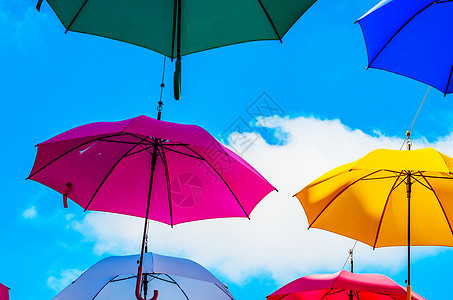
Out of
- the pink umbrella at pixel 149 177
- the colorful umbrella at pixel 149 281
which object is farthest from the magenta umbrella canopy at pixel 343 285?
the pink umbrella at pixel 149 177

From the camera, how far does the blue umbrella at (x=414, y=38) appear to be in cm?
496

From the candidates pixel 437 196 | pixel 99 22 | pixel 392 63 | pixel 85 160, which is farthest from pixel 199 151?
pixel 437 196

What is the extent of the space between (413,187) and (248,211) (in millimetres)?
1820

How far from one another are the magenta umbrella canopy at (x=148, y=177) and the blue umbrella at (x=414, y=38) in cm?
181

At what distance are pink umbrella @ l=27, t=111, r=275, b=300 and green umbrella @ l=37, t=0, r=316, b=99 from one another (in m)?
0.93

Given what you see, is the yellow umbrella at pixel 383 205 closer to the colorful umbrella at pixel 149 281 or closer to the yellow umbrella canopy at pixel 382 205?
the yellow umbrella canopy at pixel 382 205

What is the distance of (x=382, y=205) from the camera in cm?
549

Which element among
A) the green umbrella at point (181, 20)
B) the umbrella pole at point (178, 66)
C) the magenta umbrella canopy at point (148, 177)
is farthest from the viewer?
the magenta umbrella canopy at point (148, 177)

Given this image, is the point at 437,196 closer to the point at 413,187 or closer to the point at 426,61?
the point at 413,187

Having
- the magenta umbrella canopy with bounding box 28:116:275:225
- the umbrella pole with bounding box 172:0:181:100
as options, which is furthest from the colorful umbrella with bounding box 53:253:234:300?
the umbrella pole with bounding box 172:0:181:100

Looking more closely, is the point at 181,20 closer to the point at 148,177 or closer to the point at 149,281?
the point at 148,177

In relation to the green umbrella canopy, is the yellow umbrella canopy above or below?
below

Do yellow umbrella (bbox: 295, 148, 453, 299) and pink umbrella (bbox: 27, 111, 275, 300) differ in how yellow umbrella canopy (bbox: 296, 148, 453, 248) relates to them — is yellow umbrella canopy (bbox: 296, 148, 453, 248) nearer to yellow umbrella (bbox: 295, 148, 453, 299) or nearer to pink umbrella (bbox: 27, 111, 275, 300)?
yellow umbrella (bbox: 295, 148, 453, 299)

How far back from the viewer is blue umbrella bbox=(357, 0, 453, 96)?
16.3 ft
